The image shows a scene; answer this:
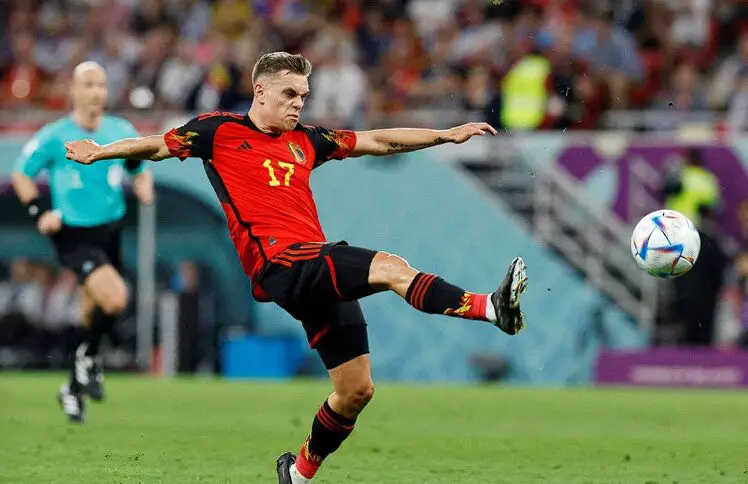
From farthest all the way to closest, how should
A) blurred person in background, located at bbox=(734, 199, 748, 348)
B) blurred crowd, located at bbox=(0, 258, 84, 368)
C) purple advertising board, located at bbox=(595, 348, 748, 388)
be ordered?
1. blurred crowd, located at bbox=(0, 258, 84, 368)
2. blurred person in background, located at bbox=(734, 199, 748, 348)
3. purple advertising board, located at bbox=(595, 348, 748, 388)

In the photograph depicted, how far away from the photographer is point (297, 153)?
7.75 m

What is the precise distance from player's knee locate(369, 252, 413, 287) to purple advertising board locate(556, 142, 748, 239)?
504 inches

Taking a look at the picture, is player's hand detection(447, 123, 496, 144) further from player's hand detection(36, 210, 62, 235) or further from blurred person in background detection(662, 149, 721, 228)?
blurred person in background detection(662, 149, 721, 228)

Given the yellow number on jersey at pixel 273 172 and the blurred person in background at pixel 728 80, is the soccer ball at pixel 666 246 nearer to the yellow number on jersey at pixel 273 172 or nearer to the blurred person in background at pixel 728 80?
the yellow number on jersey at pixel 273 172

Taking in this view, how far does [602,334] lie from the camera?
19328mm

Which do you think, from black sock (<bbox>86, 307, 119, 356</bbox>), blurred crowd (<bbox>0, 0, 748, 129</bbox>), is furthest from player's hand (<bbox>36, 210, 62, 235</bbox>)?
blurred crowd (<bbox>0, 0, 748, 129</bbox>)

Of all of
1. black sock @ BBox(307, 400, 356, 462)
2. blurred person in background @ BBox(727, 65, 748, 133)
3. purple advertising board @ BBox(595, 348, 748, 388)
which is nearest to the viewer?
black sock @ BBox(307, 400, 356, 462)

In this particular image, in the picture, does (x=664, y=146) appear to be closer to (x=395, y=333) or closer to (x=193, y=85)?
(x=395, y=333)

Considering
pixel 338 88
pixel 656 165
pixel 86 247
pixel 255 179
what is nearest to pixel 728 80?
pixel 656 165

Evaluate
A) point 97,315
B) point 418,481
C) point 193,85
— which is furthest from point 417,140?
point 193,85

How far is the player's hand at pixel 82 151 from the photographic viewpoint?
734 centimetres

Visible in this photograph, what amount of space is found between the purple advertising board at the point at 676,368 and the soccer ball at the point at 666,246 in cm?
976

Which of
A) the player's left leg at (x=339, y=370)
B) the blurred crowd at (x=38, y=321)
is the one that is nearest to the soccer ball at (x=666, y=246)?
the player's left leg at (x=339, y=370)

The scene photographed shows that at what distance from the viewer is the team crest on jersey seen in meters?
7.72
